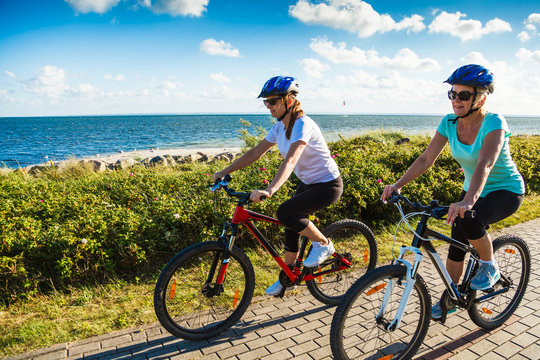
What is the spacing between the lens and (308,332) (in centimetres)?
335

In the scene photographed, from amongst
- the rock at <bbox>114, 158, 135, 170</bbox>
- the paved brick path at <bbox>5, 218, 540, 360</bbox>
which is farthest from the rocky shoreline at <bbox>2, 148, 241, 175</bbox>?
the paved brick path at <bbox>5, 218, 540, 360</bbox>

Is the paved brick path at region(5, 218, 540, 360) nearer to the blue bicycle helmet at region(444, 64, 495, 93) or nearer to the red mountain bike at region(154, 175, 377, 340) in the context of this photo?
the red mountain bike at region(154, 175, 377, 340)

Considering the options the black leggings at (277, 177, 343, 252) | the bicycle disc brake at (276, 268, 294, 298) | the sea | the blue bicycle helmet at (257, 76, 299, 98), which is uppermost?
the blue bicycle helmet at (257, 76, 299, 98)

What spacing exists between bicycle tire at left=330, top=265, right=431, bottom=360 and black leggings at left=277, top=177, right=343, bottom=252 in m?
0.91

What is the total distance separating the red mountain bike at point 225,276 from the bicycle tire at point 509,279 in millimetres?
1247

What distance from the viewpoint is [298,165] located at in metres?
3.54

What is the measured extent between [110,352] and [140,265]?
151cm

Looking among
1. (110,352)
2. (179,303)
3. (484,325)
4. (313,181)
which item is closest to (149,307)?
(179,303)

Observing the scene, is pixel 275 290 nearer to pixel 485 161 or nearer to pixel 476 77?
pixel 485 161

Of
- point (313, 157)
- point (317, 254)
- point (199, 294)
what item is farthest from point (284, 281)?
point (313, 157)

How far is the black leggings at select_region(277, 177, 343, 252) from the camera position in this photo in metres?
3.30

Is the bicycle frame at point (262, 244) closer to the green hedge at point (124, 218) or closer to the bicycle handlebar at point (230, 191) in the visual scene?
the bicycle handlebar at point (230, 191)

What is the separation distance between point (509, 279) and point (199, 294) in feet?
9.58

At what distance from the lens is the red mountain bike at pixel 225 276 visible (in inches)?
120
